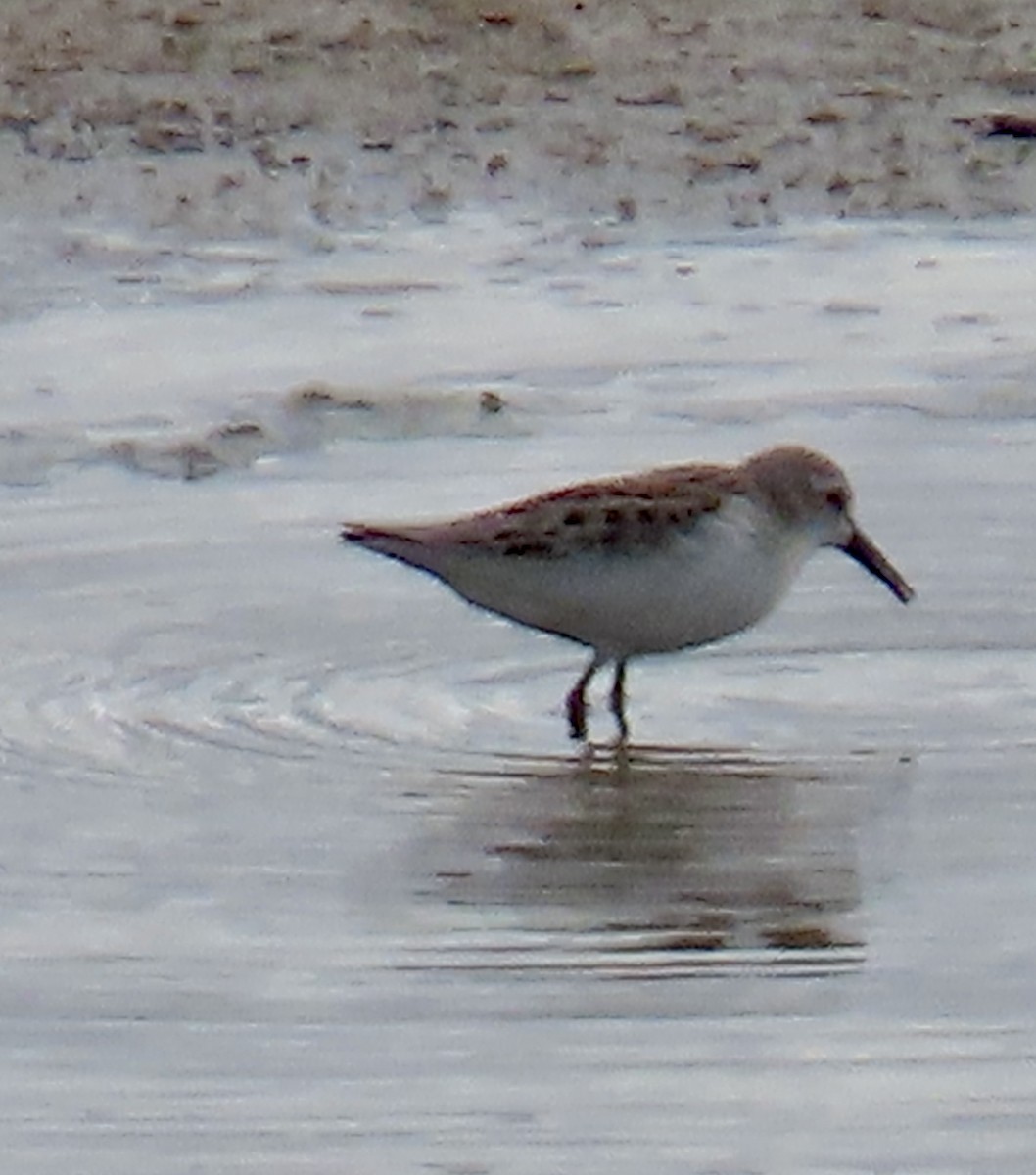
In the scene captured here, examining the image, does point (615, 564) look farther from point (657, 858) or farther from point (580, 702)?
point (657, 858)

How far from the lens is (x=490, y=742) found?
6.65 m

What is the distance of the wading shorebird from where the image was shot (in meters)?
6.97

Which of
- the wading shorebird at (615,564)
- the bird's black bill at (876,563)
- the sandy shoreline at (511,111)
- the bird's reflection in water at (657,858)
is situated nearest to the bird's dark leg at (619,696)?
the wading shorebird at (615,564)

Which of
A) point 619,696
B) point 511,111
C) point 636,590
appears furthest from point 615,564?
point 511,111

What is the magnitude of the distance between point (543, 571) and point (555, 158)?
4095mm

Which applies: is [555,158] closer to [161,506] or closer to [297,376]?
[297,376]

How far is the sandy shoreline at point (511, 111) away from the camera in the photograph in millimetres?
10586

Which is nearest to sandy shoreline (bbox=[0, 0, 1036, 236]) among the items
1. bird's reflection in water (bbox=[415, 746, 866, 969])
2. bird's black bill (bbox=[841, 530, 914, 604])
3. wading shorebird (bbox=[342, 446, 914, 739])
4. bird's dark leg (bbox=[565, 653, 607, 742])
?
bird's black bill (bbox=[841, 530, 914, 604])

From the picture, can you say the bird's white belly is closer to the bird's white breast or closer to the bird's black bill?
the bird's white breast

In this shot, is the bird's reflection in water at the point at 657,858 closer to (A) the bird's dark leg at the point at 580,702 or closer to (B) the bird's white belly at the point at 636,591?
(A) the bird's dark leg at the point at 580,702

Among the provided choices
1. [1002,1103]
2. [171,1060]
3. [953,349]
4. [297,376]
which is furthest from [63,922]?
[953,349]

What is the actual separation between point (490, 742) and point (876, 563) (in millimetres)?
1034

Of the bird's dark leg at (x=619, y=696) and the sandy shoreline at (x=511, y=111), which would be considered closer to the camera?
the bird's dark leg at (x=619, y=696)

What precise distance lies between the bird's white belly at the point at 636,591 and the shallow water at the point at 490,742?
15 centimetres
